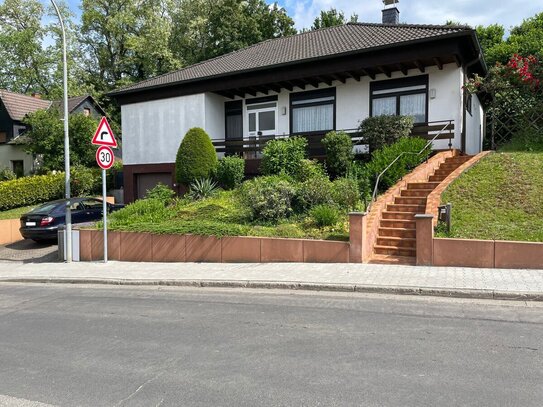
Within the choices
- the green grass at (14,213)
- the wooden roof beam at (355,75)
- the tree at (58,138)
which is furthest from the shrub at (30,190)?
the wooden roof beam at (355,75)

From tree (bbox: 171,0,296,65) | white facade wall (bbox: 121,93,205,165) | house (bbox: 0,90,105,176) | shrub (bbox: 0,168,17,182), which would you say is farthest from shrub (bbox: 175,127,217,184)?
tree (bbox: 171,0,296,65)

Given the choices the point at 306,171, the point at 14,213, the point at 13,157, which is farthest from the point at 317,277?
the point at 13,157

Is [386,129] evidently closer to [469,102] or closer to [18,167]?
[469,102]

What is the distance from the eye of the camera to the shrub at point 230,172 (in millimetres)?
15328

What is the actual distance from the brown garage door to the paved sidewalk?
30.7 ft

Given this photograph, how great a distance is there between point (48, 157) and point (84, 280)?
742 inches

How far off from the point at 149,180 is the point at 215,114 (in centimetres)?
465

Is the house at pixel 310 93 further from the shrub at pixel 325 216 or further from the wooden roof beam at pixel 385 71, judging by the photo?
the shrub at pixel 325 216

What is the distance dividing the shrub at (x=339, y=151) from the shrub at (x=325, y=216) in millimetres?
3959

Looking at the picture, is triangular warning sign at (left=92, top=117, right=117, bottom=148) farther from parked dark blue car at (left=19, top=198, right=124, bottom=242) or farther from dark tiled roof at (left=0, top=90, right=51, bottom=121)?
dark tiled roof at (left=0, top=90, right=51, bottom=121)

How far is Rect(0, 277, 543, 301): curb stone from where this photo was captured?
6613 millimetres

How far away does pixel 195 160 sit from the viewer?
1577 cm

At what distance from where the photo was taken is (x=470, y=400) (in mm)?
3543

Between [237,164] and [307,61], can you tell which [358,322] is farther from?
[307,61]
